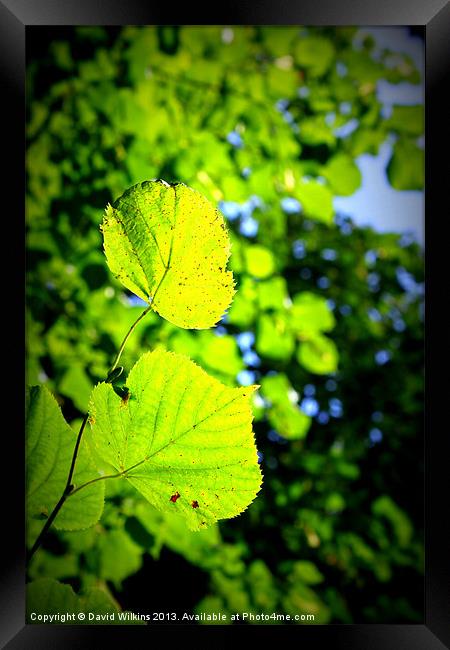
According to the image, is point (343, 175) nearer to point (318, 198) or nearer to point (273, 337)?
point (318, 198)

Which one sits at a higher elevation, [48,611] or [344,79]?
[344,79]

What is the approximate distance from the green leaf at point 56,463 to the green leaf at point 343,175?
79 cm

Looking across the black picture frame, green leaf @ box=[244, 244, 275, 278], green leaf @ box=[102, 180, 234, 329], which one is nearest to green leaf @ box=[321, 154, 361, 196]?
green leaf @ box=[244, 244, 275, 278]

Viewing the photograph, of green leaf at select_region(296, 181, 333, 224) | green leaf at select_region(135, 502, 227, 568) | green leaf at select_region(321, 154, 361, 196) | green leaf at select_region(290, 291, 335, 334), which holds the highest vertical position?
green leaf at select_region(321, 154, 361, 196)

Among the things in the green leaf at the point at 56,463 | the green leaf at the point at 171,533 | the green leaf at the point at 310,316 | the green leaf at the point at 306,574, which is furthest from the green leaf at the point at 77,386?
the green leaf at the point at 306,574

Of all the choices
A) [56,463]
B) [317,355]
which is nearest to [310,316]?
[317,355]

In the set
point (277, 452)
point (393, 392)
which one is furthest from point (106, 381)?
point (393, 392)

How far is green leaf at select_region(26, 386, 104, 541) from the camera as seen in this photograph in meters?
0.27

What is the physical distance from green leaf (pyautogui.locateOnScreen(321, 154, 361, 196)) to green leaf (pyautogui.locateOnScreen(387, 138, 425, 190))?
0.23 feet

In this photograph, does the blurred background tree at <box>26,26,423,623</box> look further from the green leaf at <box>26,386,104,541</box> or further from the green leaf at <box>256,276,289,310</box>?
the green leaf at <box>26,386,104,541</box>

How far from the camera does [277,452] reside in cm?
245

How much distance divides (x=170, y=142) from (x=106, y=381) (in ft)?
3.17
